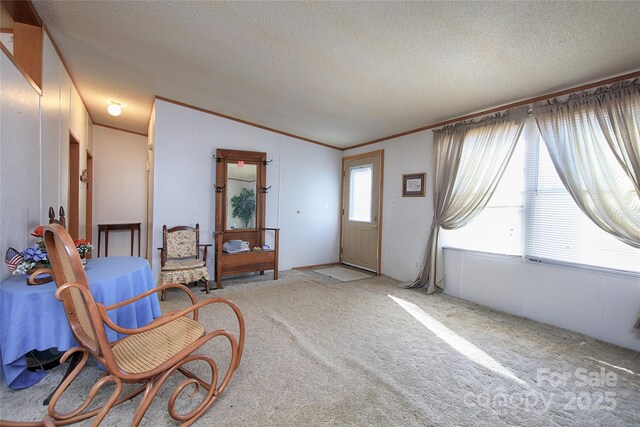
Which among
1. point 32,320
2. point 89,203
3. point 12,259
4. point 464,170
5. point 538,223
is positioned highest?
point 464,170

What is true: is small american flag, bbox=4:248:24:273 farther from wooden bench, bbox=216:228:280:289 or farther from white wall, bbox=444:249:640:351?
white wall, bbox=444:249:640:351

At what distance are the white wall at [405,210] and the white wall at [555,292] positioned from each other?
661 mm

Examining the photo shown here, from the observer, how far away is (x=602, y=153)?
2623mm

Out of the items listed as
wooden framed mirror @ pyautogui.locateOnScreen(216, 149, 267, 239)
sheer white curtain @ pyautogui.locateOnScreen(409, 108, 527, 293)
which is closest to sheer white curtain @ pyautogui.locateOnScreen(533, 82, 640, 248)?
sheer white curtain @ pyautogui.locateOnScreen(409, 108, 527, 293)

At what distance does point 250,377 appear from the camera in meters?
2.01

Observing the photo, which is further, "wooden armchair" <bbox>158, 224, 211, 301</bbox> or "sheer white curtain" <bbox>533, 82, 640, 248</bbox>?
"wooden armchair" <bbox>158, 224, 211, 301</bbox>

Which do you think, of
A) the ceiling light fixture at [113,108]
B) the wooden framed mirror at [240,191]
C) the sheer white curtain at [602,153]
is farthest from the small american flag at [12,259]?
the sheer white curtain at [602,153]

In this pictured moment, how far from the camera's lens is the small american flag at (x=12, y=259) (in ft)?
6.15

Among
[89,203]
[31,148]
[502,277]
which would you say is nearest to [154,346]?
[31,148]

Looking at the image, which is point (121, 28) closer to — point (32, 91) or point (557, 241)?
point (32, 91)

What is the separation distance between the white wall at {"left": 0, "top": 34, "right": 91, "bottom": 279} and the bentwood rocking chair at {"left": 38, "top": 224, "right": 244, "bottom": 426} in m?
0.84

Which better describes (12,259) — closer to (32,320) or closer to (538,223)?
(32,320)

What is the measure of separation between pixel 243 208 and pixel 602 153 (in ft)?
14.2

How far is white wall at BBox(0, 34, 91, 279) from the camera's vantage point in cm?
188
